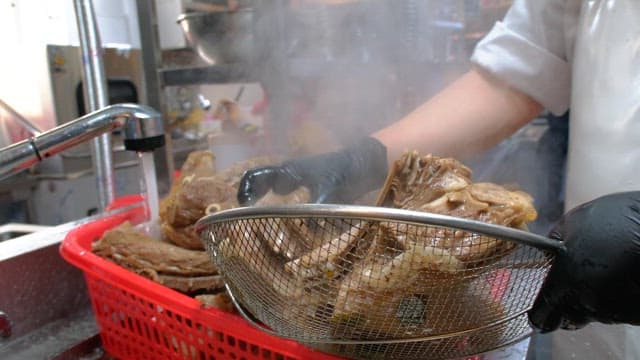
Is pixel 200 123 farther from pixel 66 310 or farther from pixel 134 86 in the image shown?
pixel 66 310

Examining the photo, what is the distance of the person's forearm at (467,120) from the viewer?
0.92 m

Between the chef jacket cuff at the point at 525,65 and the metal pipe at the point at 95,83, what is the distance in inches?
33.2

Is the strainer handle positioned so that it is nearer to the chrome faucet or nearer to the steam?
the chrome faucet

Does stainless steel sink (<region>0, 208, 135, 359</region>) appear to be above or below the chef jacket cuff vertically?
below

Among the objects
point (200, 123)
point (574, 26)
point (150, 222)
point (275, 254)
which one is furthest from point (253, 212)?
point (200, 123)

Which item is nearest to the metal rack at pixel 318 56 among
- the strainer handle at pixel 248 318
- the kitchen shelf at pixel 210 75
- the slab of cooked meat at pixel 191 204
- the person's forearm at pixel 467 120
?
the kitchen shelf at pixel 210 75

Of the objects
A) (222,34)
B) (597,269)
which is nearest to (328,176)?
(597,269)

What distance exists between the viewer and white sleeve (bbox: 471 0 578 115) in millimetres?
838

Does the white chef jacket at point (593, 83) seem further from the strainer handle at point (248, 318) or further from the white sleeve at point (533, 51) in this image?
the strainer handle at point (248, 318)

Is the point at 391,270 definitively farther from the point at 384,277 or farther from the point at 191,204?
the point at 191,204

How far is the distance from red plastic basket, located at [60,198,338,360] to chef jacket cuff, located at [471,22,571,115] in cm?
70

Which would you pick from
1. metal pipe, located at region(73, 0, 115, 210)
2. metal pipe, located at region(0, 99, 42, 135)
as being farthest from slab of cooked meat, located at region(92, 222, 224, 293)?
metal pipe, located at region(0, 99, 42, 135)

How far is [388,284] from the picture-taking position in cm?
39

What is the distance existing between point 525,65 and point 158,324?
801 mm
